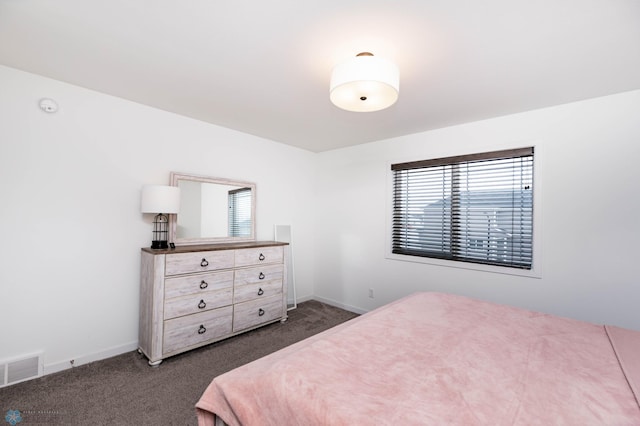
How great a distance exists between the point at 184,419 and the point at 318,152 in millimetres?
3625

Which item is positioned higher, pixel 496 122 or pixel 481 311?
pixel 496 122

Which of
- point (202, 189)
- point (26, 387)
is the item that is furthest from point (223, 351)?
point (202, 189)

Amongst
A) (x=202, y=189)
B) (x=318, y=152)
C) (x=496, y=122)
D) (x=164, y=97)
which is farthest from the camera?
(x=318, y=152)

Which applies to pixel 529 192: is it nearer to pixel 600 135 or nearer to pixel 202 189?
pixel 600 135

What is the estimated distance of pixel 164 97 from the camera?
98.1 inches

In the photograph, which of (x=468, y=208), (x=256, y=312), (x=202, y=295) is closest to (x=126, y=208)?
(x=202, y=295)

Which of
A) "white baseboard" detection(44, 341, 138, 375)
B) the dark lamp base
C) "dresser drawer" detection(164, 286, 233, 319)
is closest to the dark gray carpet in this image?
"white baseboard" detection(44, 341, 138, 375)

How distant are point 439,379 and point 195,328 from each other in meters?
2.26

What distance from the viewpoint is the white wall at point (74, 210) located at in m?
2.08

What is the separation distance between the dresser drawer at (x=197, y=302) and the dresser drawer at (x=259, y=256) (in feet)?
1.03

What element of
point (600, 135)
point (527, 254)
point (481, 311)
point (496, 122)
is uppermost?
point (496, 122)

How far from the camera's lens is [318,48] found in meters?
1.72

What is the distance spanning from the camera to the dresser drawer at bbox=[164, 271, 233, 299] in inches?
95.3

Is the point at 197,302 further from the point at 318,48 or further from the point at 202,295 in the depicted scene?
the point at 318,48
